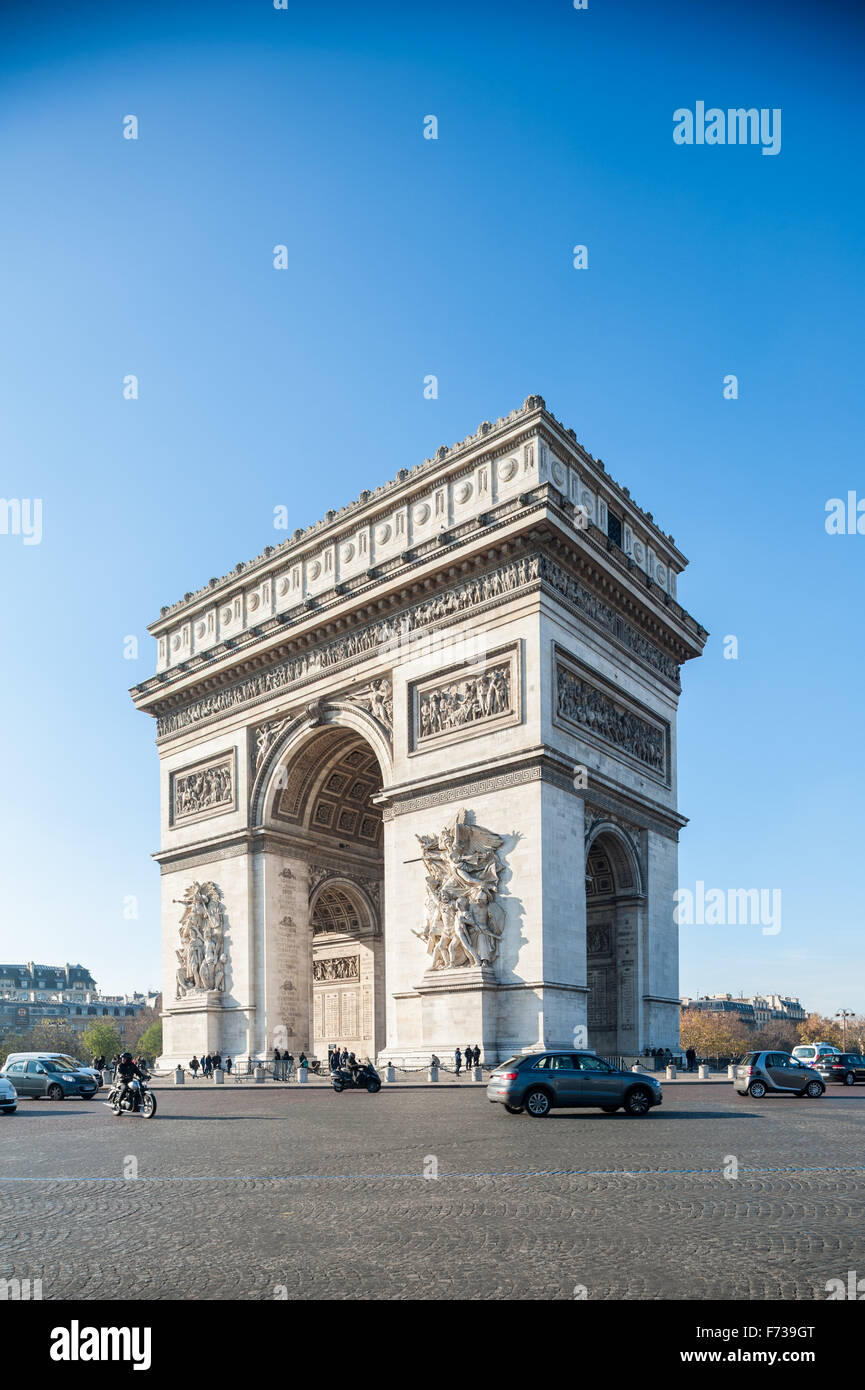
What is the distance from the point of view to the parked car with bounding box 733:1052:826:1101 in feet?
81.5

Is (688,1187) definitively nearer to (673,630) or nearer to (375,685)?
(375,685)

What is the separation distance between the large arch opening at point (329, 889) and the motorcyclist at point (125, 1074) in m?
15.5

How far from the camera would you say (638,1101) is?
19.2 m

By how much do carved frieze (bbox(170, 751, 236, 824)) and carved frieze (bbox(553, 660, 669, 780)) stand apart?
44.9ft

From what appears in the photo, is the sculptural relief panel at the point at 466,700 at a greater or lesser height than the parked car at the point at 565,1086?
greater

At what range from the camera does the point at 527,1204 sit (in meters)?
9.10

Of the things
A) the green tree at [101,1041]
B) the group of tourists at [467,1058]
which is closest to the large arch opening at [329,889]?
the group of tourists at [467,1058]

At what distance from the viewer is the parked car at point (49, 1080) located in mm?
30062

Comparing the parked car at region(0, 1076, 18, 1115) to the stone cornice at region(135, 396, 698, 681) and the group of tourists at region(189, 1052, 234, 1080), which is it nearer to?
the group of tourists at region(189, 1052, 234, 1080)

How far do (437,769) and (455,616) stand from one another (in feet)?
14.7

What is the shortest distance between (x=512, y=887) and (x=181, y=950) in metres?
15.7

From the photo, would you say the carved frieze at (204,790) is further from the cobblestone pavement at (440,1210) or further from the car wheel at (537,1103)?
the cobblestone pavement at (440,1210)

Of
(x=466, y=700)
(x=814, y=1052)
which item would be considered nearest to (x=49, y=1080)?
(x=466, y=700)
